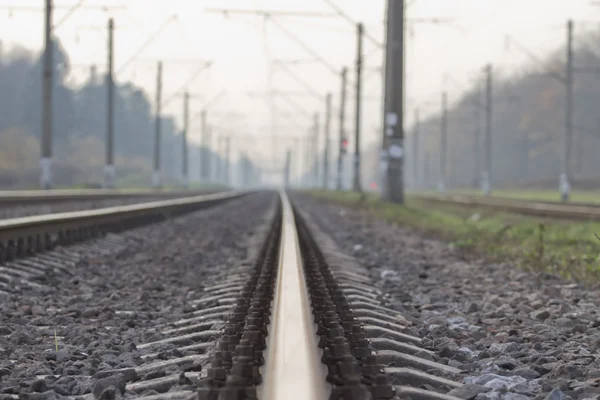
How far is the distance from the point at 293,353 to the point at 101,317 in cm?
243

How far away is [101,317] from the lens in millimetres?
5770

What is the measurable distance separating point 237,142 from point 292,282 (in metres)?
130

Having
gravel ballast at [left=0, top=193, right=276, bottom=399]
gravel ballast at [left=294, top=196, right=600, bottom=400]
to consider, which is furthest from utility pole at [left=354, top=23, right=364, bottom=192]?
gravel ballast at [left=294, top=196, right=600, bottom=400]

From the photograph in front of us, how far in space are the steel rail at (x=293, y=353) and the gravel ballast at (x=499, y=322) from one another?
0.64 meters

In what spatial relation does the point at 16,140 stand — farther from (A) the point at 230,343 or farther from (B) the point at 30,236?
(A) the point at 230,343

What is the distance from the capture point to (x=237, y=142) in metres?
136

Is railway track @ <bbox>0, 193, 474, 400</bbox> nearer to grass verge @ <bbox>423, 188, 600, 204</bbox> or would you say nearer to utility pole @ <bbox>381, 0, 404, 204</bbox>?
utility pole @ <bbox>381, 0, 404, 204</bbox>

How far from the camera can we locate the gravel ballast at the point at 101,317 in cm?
385

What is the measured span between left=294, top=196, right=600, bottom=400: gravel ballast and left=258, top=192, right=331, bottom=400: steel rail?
637mm

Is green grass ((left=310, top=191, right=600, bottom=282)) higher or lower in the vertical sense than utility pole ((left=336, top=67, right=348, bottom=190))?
lower

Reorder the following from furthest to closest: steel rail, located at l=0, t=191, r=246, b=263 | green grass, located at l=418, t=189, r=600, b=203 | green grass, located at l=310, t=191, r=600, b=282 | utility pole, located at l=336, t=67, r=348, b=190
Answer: utility pole, located at l=336, t=67, r=348, b=190 → green grass, located at l=418, t=189, r=600, b=203 → green grass, located at l=310, t=191, r=600, b=282 → steel rail, located at l=0, t=191, r=246, b=263

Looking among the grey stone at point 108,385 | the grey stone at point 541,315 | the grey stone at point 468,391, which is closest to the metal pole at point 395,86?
the grey stone at point 541,315

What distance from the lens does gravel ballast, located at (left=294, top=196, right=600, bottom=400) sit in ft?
12.7

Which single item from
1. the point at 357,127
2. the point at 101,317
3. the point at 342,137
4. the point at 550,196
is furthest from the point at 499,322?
the point at 342,137
